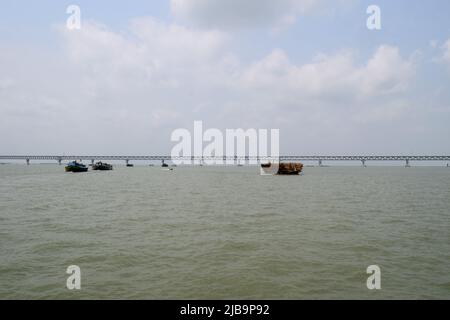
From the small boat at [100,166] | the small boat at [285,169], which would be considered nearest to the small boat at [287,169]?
the small boat at [285,169]

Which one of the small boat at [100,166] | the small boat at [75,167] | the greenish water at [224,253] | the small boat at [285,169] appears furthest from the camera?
the small boat at [100,166]

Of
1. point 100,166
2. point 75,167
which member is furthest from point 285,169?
point 100,166

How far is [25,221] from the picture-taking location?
61.5 ft

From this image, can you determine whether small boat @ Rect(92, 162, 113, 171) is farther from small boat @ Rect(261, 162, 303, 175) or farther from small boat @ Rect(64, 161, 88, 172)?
small boat @ Rect(261, 162, 303, 175)

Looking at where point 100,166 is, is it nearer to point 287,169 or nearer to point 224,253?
point 287,169

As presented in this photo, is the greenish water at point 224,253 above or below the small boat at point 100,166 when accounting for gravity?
below

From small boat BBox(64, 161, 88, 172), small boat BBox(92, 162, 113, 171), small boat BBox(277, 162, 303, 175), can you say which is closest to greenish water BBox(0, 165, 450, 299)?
small boat BBox(277, 162, 303, 175)

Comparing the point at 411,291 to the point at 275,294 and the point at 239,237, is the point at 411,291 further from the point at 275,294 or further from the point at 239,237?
the point at 239,237

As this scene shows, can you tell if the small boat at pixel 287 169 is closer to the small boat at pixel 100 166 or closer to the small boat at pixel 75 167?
the small boat at pixel 75 167

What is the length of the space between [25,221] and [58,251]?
810 cm

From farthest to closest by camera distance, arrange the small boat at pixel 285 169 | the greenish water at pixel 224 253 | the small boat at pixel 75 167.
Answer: the small boat at pixel 75 167
the small boat at pixel 285 169
the greenish water at pixel 224 253

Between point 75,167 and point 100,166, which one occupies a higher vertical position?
point 100,166
